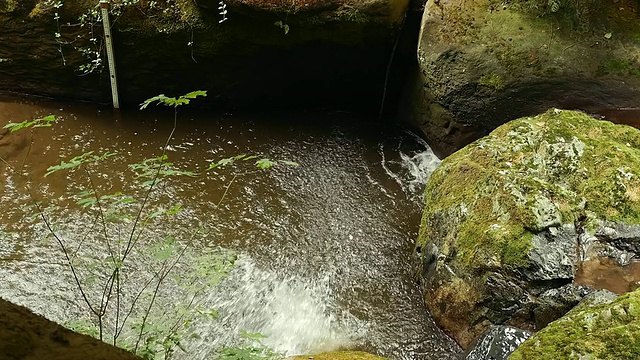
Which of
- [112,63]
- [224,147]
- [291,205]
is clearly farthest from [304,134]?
[112,63]

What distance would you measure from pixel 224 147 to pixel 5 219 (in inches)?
97.8

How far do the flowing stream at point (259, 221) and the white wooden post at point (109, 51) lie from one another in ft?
0.86

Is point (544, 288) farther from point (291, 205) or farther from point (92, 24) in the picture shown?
point (92, 24)

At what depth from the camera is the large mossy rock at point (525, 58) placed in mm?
5246

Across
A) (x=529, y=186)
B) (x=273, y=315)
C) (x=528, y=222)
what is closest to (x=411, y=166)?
(x=529, y=186)

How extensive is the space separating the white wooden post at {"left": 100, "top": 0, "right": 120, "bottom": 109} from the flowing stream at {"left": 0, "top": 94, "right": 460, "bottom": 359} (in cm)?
26

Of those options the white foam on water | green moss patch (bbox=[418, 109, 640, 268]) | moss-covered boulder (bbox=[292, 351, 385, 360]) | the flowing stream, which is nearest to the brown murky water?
green moss patch (bbox=[418, 109, 640, 268])

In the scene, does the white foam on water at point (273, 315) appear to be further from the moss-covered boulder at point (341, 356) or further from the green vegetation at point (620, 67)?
the green vegetation at point (620, 67)

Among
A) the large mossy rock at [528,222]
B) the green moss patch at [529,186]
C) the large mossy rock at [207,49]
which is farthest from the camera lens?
the large mossy rock at [207,49]

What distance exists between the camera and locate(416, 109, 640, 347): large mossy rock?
3.77 metres

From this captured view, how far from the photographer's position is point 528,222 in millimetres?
3918

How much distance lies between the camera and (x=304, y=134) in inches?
266

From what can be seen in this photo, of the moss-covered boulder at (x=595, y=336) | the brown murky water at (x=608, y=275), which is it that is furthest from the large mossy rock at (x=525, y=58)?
the moss-covered boulder at (x=595, y=336)

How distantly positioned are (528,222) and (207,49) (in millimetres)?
4525
